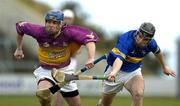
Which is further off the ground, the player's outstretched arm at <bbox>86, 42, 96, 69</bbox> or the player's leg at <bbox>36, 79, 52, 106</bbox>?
the player's outstretched arm at <bbox>86, 42, 96, 69</bbox>

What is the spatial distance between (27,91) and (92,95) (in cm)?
360

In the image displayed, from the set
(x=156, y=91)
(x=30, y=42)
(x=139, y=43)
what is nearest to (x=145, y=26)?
(x=139, y=43)

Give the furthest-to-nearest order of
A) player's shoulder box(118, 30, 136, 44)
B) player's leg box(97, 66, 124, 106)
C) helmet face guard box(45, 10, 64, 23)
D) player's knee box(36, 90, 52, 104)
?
1. player's leg box(97, 66, 124, 106)
2. player's shoulder box(118, 30, 136, 44)
3. helmet face guard box(45, 10, 64, 23)
4. player's knee box(36, 90, 52, 104)

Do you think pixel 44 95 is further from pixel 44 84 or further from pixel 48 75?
pixel 48 75

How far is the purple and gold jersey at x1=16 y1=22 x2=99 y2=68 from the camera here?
553 inches

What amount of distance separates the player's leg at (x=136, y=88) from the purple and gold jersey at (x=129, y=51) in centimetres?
25

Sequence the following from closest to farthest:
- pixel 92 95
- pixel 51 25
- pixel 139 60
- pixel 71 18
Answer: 1. pixel 51 25
2. pixel 139 60
3. pixel 71 18
4. pixel 92 95

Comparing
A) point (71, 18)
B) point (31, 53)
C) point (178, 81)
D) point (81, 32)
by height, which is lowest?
point (31, 53)

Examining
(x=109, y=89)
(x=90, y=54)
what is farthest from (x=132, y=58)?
(x=90, y=54)

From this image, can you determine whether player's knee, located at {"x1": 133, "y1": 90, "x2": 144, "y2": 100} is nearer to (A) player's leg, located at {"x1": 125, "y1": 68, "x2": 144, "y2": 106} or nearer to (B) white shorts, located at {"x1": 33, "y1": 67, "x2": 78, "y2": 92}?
(A) player's leg, located at {"x1": 125, "y1": 68, "x2": 144, "y2": 106}

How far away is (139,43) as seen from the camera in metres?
14.3

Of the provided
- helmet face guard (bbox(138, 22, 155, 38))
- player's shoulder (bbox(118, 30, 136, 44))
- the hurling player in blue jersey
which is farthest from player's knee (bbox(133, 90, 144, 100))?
helmet face guard (bbox(138, 22, 155, 38))

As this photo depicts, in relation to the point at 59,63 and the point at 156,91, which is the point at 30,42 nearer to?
the point at 156,91

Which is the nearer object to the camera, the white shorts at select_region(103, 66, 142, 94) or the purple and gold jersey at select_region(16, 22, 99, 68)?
the purple and gold jersey at select_region(16, 22, 99, 68)
